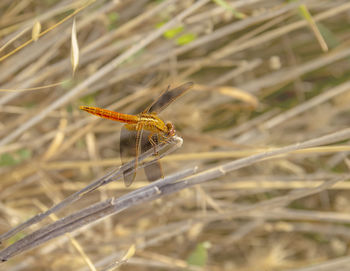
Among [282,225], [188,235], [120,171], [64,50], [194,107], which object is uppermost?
[64,50]

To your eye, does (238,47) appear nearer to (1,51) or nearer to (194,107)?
(194,107)

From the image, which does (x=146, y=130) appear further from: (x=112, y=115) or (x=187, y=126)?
(x=187, y=126)

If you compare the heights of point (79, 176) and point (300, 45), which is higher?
point (300, 45)

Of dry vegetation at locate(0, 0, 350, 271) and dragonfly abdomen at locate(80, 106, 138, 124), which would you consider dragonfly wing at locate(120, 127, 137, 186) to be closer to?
dragonfly abdomen at locate(80, 106, 138, 124)

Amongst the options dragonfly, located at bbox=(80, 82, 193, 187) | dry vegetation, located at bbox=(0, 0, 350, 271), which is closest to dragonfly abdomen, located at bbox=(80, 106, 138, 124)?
dragonfly, located at bbox=(80, 82, 193, 187)

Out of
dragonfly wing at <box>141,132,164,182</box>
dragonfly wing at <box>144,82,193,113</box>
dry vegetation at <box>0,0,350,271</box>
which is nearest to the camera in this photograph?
dragonfly wing at <box>141,132,164,182</box>

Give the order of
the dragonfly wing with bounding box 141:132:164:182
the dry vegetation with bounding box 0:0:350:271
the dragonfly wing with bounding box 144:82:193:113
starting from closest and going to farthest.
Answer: the dragonfly wing with bounding box 141:132:164:182 → the dragonfly wing with bounding box 144:82:193:113 → the dry vegetation with bounding box 0:0:350:271

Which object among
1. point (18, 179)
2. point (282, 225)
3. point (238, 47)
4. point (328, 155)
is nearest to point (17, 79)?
point (18, 179)

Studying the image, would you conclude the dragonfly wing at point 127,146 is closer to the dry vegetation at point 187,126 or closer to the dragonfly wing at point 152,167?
the dragonfly wing at point 152,167
